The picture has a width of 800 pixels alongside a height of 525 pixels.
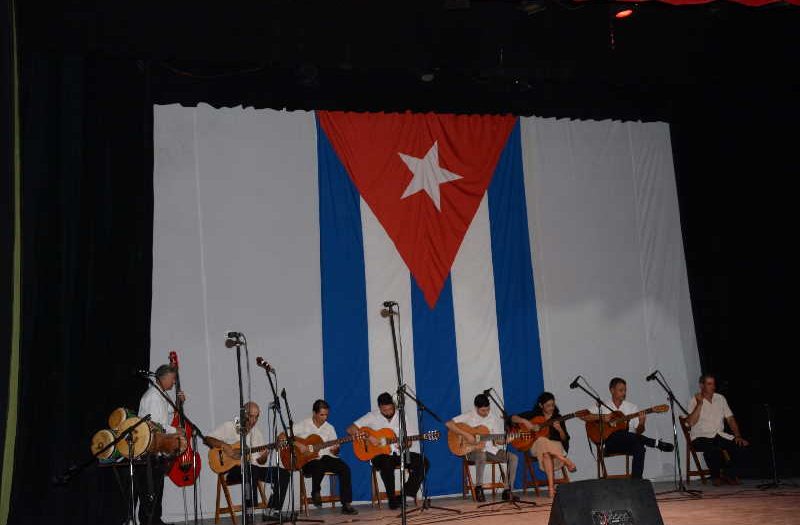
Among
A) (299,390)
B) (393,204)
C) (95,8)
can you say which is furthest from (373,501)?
(95,8)

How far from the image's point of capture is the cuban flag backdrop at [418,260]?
30.6ft

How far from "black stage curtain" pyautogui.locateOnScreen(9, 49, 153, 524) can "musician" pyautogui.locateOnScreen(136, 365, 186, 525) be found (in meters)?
0.25

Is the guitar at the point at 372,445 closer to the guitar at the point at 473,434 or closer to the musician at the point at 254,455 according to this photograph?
the guitar at the point at 473,434

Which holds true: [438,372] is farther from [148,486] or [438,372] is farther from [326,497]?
[148,486]

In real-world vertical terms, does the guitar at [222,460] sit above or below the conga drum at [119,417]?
below

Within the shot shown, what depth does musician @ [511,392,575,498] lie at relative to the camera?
9.14 metres

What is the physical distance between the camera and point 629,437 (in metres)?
9.51

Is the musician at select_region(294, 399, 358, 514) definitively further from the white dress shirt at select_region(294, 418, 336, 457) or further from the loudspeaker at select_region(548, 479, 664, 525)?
the loudspeaker at select_region(548, 479, 664, 525)

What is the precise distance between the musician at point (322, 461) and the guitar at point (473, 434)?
3.73 ft

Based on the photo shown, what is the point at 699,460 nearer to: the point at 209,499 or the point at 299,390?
the point at 299,390

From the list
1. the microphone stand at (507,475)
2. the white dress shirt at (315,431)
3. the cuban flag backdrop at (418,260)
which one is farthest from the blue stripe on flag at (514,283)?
the white dress shirt at (315,431)

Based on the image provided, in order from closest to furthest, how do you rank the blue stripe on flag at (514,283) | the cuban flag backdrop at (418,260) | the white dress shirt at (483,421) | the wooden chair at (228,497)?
the wooden chair at (228,497), the cuban flag backdrop at (418,260), the white dress shirt at (483,421), the blue stripe on flag at (514,283)

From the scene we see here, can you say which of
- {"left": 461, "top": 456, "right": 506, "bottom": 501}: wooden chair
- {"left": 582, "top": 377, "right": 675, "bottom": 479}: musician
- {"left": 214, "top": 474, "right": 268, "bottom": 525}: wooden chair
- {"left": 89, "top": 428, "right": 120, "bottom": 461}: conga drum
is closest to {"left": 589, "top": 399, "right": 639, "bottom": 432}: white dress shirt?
{"left": 582, "top": 377, "right": 675, "bottom": 479}: musician

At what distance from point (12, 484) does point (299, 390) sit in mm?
3019
